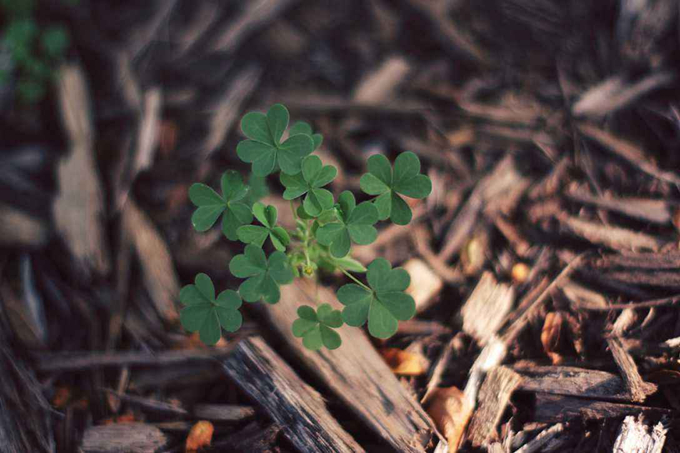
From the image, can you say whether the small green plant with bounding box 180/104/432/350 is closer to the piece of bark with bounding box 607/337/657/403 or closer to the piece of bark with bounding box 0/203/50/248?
the piece of bark with bounding box 607/337/657/403

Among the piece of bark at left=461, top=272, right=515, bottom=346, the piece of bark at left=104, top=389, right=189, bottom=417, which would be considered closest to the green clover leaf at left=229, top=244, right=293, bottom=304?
the piece of bark at left=104, top=389, right=189, bottom=417

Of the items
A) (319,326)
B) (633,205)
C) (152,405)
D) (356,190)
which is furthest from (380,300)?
(633,205)

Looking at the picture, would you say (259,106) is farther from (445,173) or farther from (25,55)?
(25,55)

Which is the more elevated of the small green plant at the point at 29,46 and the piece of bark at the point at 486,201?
the piece of bark at the point at 486,201

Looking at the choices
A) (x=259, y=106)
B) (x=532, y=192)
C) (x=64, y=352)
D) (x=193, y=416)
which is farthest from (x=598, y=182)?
(x=64, y=352)

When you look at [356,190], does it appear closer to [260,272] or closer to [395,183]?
[395,183]

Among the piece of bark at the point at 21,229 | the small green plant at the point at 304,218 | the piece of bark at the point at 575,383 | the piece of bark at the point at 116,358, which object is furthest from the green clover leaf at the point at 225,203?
the piece of bark at the point at 575,383

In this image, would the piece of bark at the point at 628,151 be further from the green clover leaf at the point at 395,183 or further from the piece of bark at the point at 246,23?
the piece of bark at the point at 246,23
